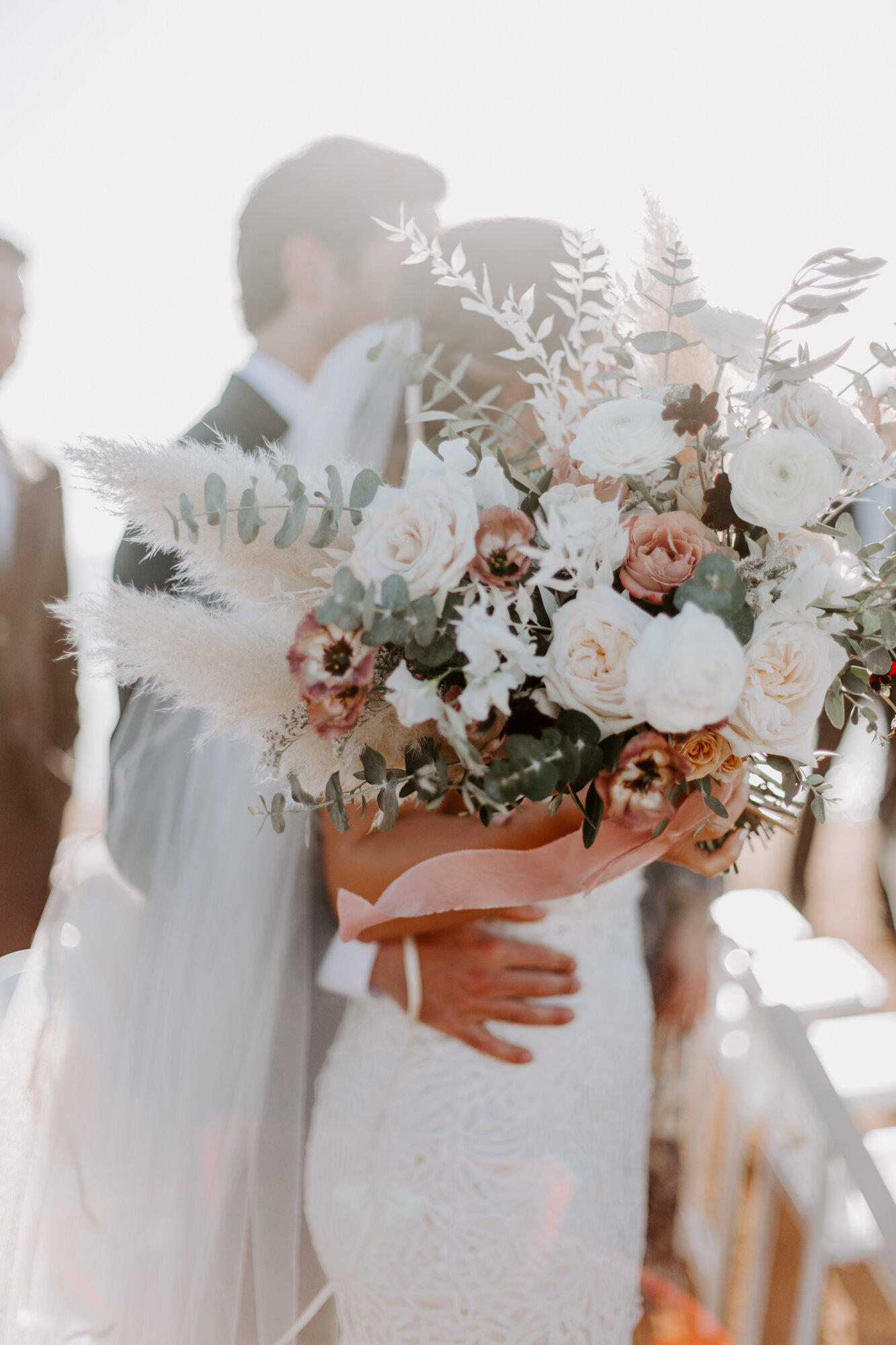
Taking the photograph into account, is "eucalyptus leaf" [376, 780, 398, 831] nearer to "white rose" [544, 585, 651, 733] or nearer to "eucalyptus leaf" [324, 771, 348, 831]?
"eucalyptus leaf" [324, 771, 348, 831]

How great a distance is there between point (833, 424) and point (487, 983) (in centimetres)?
66

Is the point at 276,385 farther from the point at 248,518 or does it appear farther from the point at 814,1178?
the point at 814,1178

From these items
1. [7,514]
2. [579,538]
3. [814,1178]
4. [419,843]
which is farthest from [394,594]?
[7,514]

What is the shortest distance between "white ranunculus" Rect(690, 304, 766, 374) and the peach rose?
331mm

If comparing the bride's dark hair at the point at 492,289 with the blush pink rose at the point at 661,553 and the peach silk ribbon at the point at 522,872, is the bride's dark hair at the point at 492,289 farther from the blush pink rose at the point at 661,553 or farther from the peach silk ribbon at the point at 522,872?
the peach silk ribbon at the point at 522,872

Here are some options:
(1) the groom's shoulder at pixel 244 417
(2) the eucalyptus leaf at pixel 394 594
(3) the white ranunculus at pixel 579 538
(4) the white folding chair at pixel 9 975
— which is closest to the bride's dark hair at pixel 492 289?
(1) the groom's shoulder at pixel 244 417

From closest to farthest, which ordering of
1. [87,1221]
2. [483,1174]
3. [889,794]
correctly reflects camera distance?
[483,1174] < [87,1221] < [889,794]

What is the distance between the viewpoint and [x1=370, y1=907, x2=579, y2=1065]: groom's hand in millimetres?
854

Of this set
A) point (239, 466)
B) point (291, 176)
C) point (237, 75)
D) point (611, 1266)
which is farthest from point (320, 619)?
point (237, 75)

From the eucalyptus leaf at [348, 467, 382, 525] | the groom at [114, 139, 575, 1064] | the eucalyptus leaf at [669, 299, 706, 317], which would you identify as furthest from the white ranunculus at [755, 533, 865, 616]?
the groom at [114, 139, 575, 1064]

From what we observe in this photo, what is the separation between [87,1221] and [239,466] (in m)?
→ 0.94

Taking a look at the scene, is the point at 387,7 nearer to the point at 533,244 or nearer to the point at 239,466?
the point at 533,244

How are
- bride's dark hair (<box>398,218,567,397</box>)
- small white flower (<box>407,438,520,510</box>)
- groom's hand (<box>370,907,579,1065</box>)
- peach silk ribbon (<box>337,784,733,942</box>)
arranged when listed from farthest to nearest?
1. bride's dark hair (<box>398,218,567,397</box>)
2. groom's hand (<box>370,907,579,1065</box>)
3. peach silk ribbon (<box>337,784,733,942</box>)
4. small white flower (<box>407,438,520,510</box>)

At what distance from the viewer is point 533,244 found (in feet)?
3.25
